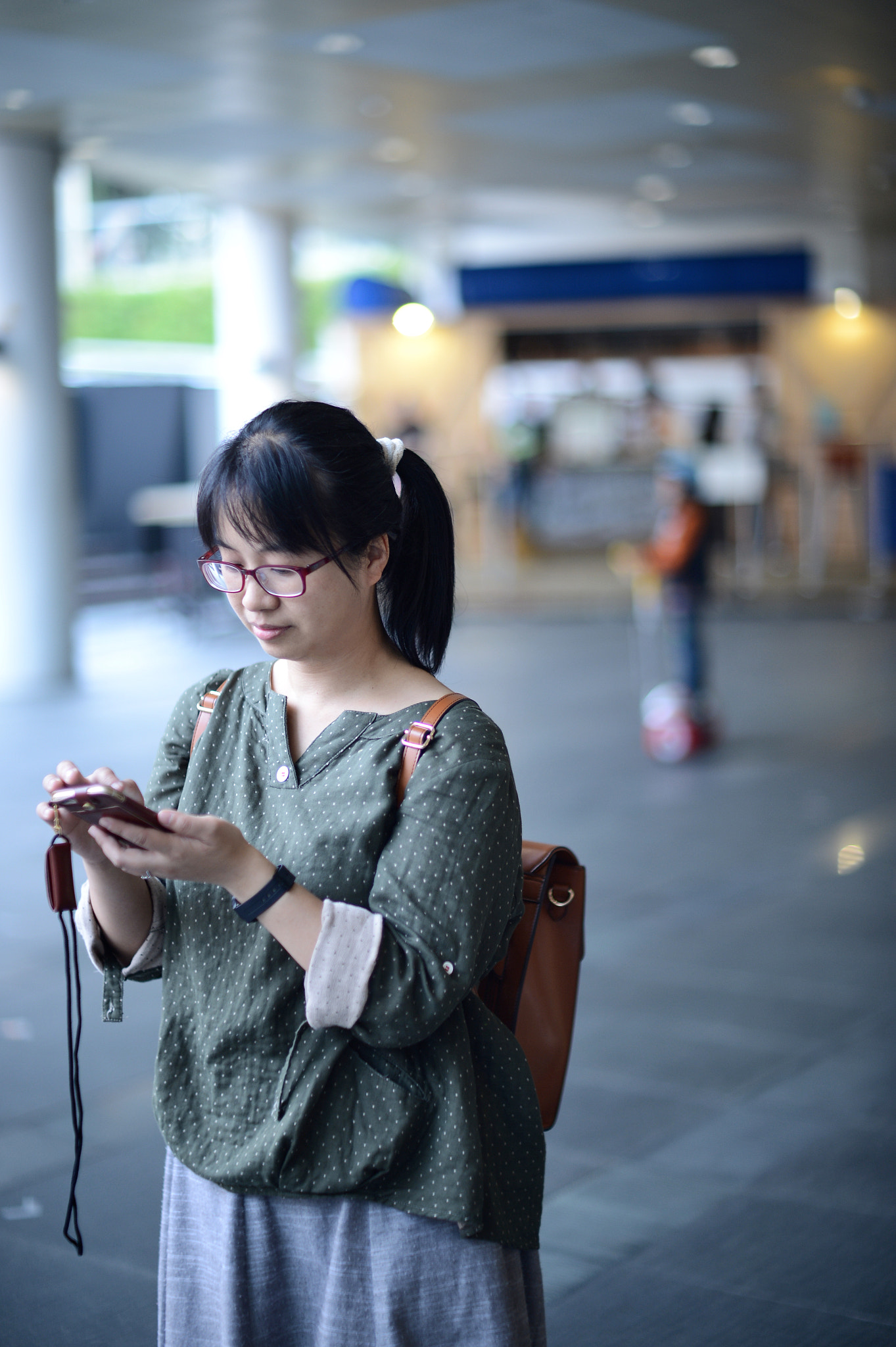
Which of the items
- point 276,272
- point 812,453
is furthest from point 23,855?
point 812,453

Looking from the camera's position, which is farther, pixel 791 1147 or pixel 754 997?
pixel 754 997

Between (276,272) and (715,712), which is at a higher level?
(276,272)

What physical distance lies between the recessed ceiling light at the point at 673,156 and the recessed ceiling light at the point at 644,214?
7.37 feet

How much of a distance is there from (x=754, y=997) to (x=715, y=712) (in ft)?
15.8

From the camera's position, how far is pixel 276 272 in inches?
578

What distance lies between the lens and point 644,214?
52.3ft

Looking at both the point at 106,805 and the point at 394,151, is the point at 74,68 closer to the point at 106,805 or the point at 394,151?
the point at 394,151

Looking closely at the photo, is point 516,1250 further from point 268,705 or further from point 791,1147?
point 791,1147

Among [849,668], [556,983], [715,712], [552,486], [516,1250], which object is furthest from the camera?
[552,486]

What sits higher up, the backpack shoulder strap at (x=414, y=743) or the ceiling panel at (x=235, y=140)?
the ceiling panel at (x=235, y=140)

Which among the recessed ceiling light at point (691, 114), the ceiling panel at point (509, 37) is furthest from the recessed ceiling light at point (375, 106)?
the recessed ceiling light at point (691, 114)

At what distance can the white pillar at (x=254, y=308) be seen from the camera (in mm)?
14531

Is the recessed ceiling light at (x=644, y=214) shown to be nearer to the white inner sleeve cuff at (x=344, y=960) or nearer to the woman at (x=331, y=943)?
the woman at (x=331, y=943)

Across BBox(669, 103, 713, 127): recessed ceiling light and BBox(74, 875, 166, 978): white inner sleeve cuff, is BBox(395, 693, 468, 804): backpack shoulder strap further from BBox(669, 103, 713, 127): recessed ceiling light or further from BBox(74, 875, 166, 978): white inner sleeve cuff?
BBox(669, 103, 713, 127): recessed ceiling light
